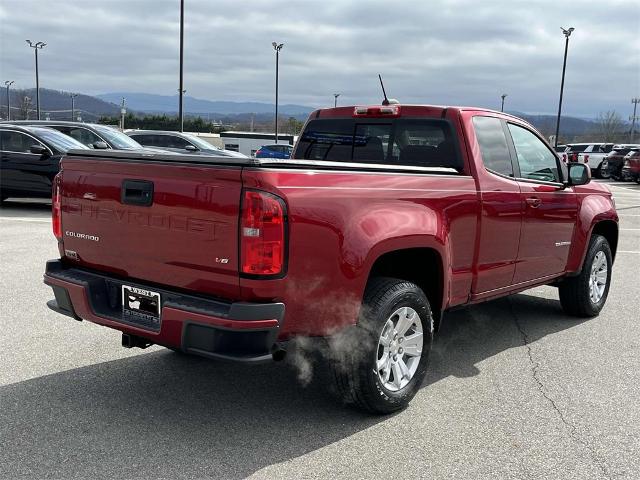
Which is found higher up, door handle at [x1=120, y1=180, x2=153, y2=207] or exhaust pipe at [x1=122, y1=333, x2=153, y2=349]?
door handle at [x1=120, y1=180, x2=153, y2=207]

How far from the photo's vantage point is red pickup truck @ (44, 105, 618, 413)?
10.6 feet

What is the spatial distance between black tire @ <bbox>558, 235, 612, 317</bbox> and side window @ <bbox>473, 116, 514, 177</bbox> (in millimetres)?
1766

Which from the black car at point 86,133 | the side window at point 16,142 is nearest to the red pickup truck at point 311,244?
the side window at point 16,142

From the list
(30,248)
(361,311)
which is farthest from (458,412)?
(30,248)

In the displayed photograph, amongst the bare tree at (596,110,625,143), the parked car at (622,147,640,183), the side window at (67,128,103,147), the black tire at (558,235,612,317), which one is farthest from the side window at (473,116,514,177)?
the bare tree at (596,110,625,143)

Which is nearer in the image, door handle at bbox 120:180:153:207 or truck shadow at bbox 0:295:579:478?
truck shadow at bbox 0:295:579:478

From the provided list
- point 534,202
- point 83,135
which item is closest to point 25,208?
point 83,135

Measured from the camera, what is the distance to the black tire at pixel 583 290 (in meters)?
6.29

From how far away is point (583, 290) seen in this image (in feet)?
20.6

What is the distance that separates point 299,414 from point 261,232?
1359mm

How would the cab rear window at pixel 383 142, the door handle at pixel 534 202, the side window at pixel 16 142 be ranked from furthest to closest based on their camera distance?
the side window at pixel 16 142 < the door handle at pixel 534 202 < the cab rear window at pixel 383 142

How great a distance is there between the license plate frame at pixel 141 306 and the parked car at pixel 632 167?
3010cm

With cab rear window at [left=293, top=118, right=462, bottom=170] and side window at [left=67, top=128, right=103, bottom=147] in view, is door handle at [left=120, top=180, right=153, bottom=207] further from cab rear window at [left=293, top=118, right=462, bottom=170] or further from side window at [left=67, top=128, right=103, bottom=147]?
side window at [left=67, top=128, right=103, bottom=147]

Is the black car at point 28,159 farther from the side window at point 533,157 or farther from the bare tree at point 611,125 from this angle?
the bare tree at point 611,125
